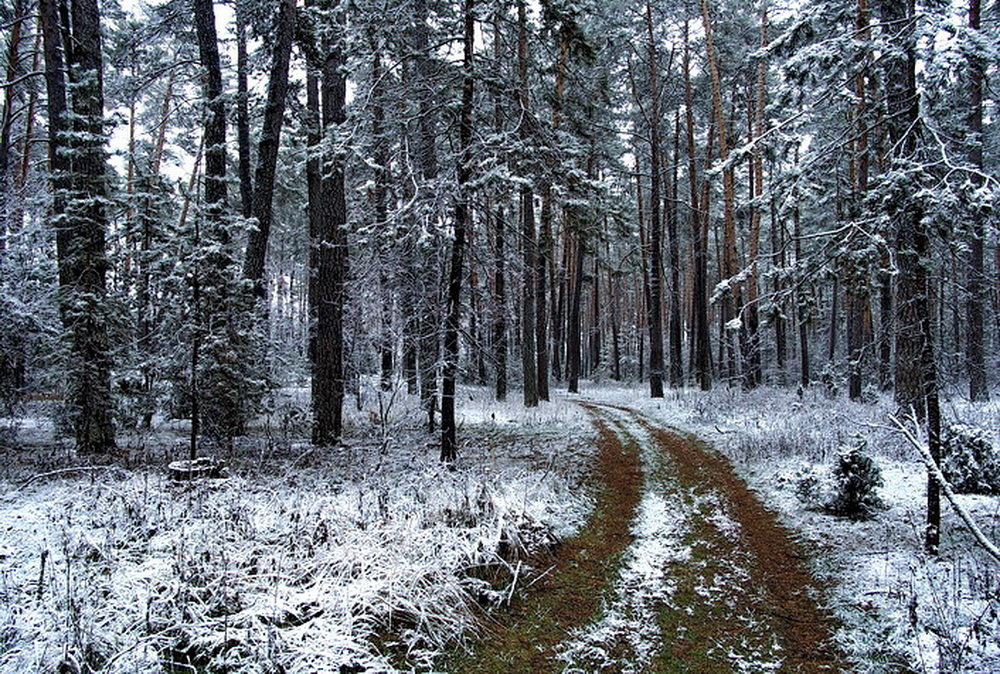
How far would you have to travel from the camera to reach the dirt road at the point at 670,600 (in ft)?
12.9

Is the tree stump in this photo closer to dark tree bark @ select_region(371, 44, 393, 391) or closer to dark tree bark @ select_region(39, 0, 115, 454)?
dark tree bark @ select_region(39, 0, 115, 454)

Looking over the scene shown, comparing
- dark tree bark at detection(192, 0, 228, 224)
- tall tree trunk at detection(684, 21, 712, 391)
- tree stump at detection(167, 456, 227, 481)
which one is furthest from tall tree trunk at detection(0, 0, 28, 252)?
tall tree trunk at detection(684, 21, 712, 391)

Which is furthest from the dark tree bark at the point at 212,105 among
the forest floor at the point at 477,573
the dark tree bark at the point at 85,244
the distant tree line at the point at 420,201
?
the forest floor at the point at 477,573

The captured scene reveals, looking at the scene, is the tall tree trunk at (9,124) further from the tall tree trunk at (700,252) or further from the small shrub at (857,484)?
the tall tree trunk at (700,252)

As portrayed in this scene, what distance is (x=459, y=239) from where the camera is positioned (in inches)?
361

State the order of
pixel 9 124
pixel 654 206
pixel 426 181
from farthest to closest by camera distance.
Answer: pixel 654 206
pixel 9 124
pixel 426 181

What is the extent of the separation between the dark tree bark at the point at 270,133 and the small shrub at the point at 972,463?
469 inches

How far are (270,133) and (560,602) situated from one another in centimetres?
1113

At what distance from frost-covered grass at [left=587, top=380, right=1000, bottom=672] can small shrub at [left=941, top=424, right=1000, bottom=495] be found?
0.20 metres

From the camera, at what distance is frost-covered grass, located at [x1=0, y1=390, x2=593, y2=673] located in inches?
139

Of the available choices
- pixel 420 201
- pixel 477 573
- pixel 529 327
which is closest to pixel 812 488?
pixel 477 573

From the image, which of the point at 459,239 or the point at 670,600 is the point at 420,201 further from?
the point at 670,600

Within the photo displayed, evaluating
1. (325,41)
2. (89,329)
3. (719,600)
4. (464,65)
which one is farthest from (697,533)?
(325,41)

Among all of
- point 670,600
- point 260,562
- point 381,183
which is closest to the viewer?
point 260,562
